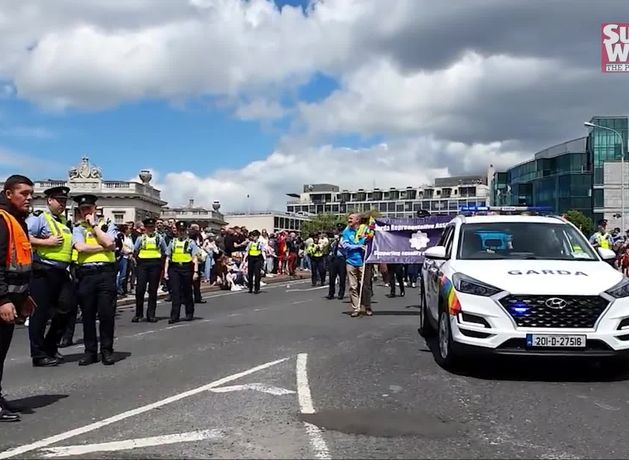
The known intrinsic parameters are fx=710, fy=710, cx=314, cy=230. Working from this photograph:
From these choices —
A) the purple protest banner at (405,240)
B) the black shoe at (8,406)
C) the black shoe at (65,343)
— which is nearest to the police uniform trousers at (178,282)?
the black shoe at (65,343)

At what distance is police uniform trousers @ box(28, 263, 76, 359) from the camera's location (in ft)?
28.8

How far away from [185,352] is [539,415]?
16.6 ft

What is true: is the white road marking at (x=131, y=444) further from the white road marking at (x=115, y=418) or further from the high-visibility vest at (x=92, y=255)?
the high-visibility vest at (x=92, y=255)

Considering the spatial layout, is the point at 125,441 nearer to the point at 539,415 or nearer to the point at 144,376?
the point at 144,376

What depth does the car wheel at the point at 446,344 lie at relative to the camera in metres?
7.78

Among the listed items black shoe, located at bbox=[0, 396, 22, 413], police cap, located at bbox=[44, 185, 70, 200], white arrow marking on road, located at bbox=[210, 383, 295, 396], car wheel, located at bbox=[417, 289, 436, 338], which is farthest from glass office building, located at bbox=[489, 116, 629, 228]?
black shoe, located at bbox=[0, 396, 22, 413]

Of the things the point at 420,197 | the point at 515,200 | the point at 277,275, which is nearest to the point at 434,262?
the point at 277,275

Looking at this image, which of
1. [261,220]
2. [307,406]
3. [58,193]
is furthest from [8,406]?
[261,220]

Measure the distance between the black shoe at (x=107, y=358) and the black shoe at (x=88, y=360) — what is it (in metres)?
0.16

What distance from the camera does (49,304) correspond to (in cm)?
884

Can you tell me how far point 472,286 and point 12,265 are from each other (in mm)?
4475

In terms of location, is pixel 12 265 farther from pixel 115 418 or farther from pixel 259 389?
pixel 259 389

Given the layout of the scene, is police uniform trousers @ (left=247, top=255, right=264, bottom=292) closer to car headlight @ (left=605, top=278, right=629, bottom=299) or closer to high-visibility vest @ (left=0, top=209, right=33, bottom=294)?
car headlight @ (left=605, top=278, right=629, bottom=299)

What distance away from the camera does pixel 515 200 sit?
389 feet
